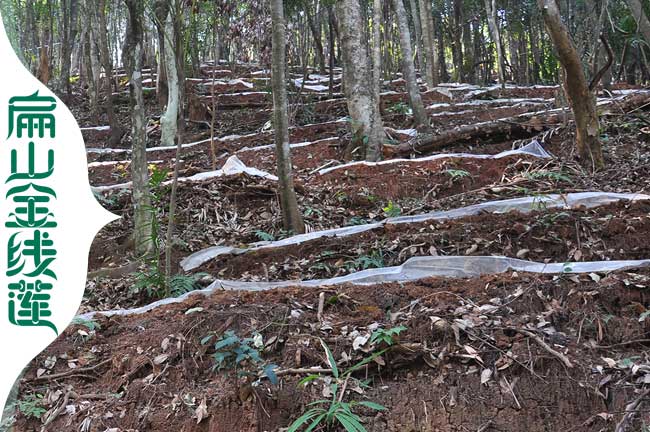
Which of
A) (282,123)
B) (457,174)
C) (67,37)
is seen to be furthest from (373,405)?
(67,37)

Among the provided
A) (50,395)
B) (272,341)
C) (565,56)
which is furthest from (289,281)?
(565,56)

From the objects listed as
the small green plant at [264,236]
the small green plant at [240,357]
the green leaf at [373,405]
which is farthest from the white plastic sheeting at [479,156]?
the green leaf at [373,405]

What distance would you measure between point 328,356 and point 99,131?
8.42 metres

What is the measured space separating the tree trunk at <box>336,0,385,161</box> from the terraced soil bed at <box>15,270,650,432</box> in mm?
3779

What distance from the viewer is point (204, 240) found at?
5059 mm

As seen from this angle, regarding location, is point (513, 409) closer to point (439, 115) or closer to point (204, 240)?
point (204, 240)

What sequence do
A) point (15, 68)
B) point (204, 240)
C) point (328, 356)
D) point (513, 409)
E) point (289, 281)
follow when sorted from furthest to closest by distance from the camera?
point (204, 240)
point (289, 281)
point (328, 356)
point (513, 409)
point (15, 68)

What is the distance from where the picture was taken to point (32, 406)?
2.75 metres

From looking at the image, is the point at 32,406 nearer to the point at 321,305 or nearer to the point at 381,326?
the point at 321,305

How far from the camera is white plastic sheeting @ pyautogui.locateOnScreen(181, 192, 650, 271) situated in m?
4.44

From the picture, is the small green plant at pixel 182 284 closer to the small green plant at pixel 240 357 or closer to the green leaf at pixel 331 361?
the small green plant at pixel 240 357

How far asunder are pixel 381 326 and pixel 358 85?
14.3ft

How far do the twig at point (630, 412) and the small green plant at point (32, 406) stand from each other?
245cm

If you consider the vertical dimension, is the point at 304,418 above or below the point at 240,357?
below
